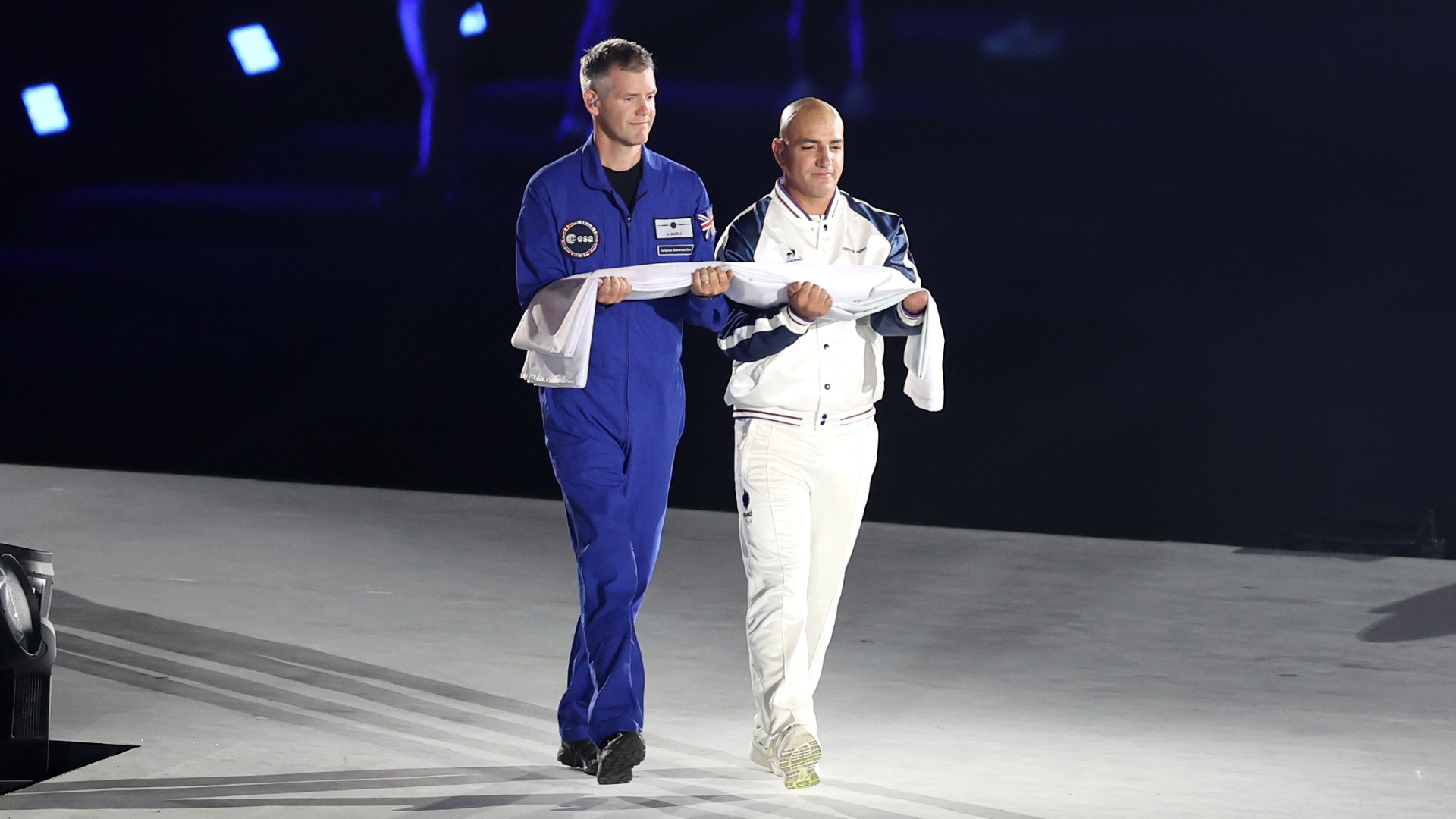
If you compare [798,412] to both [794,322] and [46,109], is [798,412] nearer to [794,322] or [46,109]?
[794,322]

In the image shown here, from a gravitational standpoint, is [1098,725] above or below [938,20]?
below

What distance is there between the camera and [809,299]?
3.71 m

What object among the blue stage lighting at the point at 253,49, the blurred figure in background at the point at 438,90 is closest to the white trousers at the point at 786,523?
the blurred figure in background at the point at 438,90

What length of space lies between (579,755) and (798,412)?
870mm

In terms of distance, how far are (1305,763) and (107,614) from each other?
134 inches

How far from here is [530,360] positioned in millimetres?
3812

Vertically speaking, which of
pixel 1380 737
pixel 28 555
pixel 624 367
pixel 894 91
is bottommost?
pixel 1380 737

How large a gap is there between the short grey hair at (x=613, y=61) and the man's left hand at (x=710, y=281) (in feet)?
1.45

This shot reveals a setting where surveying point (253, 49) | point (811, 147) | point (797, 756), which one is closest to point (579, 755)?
point (797, 756)

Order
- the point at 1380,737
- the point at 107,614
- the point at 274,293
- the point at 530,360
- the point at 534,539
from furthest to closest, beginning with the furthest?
1. the point at 274,293
2. the point at 534,539
3. the point at 107,614
4. the point at 1380,737
5. the point at 530,360

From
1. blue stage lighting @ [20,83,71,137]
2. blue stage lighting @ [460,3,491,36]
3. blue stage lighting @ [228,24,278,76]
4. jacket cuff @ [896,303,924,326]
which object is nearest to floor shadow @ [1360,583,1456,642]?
jacket cuff @ [896,303,924,326]

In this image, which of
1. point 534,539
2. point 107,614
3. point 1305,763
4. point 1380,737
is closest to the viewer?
point 1305,763

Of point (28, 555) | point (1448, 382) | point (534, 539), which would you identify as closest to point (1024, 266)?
point (1448, 382)

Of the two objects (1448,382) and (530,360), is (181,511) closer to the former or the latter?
(530,360)
